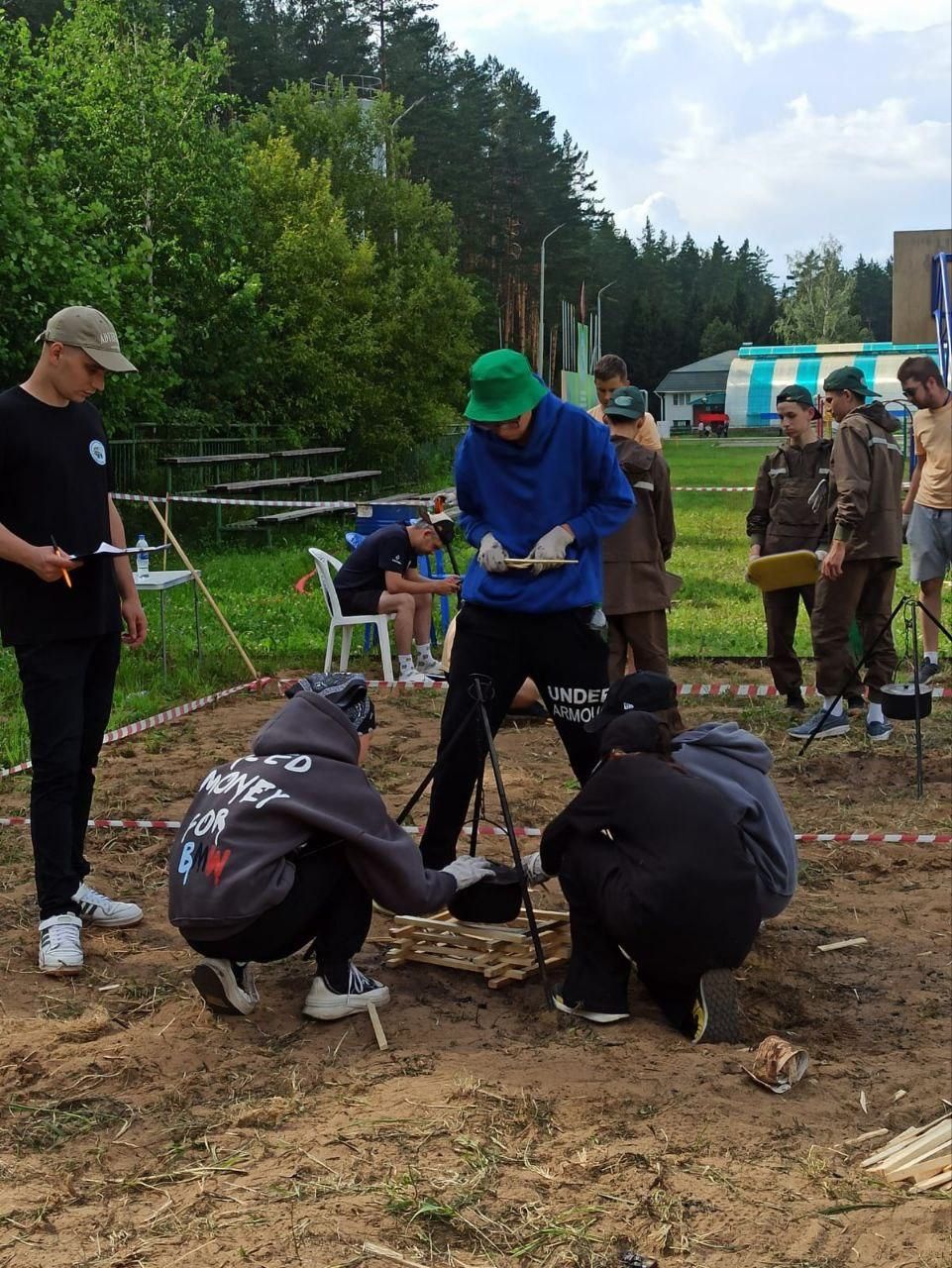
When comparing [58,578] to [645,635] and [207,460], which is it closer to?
[645,635]

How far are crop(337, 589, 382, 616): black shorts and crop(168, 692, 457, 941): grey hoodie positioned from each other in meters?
5.62

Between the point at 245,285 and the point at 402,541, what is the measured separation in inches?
575

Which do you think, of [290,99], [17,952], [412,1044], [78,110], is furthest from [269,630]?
[290,99]

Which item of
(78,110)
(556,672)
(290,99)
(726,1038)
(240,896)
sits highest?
(290,99)

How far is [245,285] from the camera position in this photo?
23.0 m

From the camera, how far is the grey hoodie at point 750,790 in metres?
4.43

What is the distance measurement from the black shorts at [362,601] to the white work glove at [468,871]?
17.0ft

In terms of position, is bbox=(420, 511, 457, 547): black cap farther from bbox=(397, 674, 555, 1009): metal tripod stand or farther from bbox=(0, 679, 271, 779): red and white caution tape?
bbox=(397, 674, 555, 1009): metal tripod stand

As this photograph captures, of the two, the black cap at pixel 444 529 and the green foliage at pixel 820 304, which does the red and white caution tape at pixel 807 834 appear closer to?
the black cap at pixel 444 529

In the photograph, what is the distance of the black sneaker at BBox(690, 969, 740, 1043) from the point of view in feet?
13.8

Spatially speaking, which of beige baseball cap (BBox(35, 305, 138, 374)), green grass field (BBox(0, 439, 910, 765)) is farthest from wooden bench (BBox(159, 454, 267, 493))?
beige baseball cap (BBox(35, 305, 138, 374))

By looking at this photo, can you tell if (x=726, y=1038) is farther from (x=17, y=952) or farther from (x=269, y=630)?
(x=269, y=630)

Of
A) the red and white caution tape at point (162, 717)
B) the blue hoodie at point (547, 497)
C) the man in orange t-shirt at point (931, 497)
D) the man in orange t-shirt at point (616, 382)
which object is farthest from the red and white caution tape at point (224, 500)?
the blue hoodie at point (547, 497)

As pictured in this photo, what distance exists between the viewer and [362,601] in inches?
386
